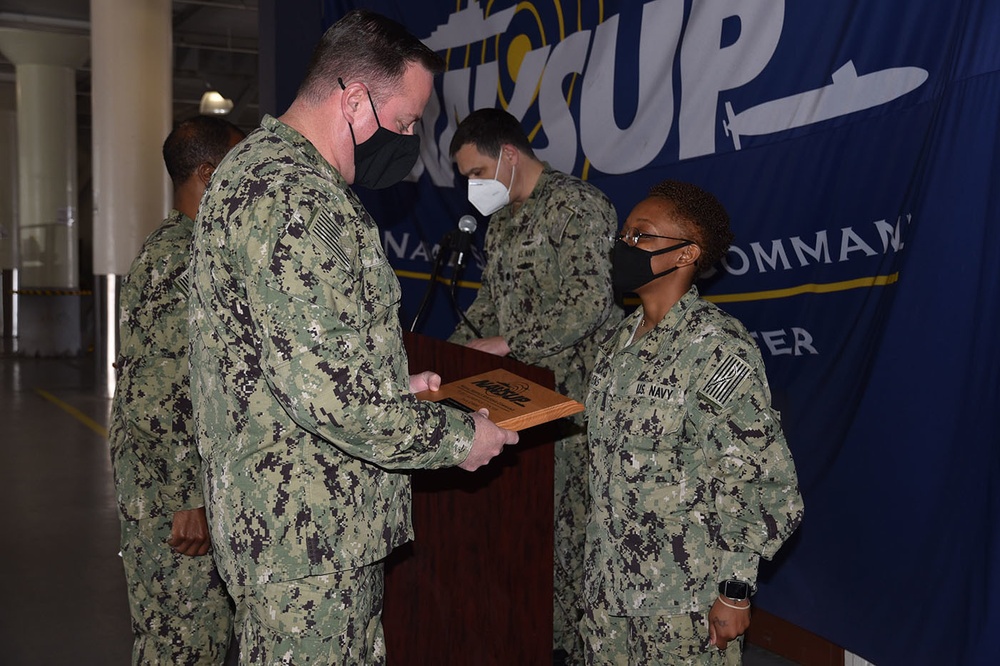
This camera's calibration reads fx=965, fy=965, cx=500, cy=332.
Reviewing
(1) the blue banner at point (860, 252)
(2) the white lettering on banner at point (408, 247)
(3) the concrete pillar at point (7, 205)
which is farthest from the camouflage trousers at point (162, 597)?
(3) the concrete pillar at point (7, 205)

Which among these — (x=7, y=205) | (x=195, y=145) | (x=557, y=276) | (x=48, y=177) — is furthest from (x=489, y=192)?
(x=7, y=205)

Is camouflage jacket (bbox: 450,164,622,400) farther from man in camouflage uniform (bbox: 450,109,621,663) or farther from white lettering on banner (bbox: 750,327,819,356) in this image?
white lettering on banner (bbox: 750,327,819,356)

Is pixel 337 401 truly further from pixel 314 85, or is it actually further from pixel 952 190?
pixel 952 190

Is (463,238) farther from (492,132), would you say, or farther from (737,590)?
(737,590)

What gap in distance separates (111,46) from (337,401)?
914 centimetres

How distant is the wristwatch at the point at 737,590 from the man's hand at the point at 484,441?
545 mm

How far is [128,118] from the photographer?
948cm

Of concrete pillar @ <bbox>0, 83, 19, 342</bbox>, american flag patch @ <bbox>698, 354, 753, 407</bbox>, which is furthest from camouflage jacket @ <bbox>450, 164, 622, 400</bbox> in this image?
concrete pillar @ <bbox>0, 83, 19, 342</bbox>

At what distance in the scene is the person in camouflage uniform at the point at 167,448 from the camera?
2398 millimetres

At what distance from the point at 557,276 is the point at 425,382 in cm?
111

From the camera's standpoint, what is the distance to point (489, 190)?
3.08 meters

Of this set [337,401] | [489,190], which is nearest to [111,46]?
[489,190]

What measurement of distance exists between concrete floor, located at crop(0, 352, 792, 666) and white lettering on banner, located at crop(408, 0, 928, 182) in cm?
181

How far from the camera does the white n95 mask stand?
3076 mm
